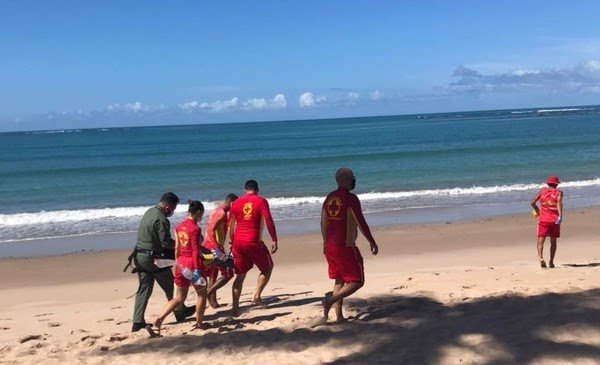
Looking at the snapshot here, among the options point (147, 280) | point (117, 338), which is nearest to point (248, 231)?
point (147, 280)

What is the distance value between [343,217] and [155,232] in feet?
6.30

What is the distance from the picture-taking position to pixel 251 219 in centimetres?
702

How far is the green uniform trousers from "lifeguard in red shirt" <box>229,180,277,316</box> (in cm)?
85

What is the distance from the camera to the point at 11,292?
31.9 feet

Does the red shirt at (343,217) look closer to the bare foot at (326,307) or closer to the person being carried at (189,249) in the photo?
the bare foot at (326,307)

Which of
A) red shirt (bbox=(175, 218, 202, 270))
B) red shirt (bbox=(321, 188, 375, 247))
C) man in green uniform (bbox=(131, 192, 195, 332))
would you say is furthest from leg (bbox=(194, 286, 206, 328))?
red shirt (bbox=(321, 188, 375, 247))

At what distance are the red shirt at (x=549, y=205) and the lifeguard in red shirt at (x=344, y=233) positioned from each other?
4.29m

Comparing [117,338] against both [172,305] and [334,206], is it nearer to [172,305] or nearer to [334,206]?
[172,305]

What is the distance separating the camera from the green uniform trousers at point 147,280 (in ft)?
20.7

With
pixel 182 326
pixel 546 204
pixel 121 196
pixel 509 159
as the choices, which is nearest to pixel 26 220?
pixel 121 196

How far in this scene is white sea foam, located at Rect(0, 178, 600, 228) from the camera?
18.5m

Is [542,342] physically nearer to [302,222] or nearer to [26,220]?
[302,222]

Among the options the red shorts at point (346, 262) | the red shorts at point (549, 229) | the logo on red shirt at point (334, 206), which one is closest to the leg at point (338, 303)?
the red shorts at point (346, 262)

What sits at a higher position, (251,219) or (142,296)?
(251,219)
